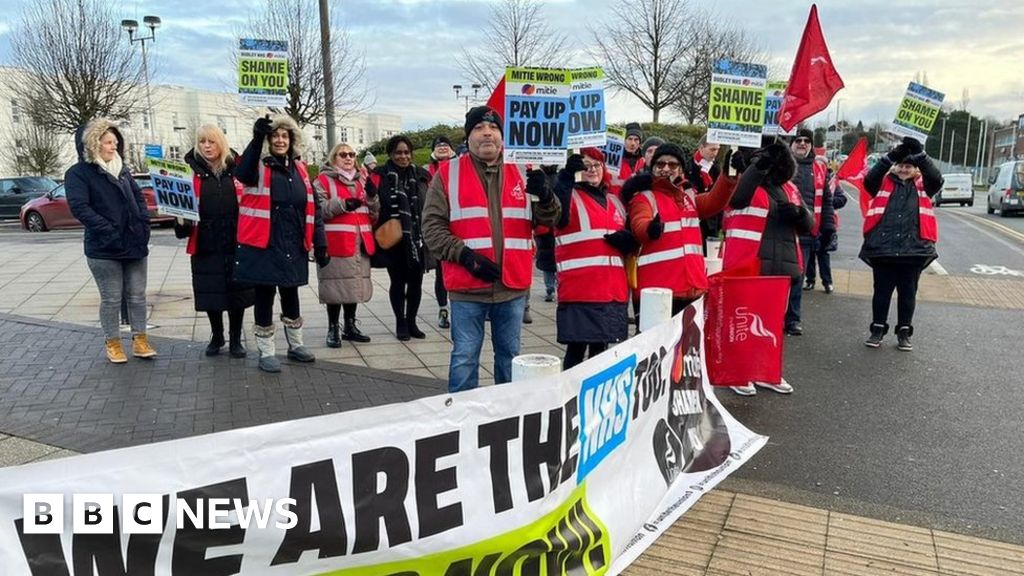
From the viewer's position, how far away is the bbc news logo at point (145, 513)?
66.4 inches

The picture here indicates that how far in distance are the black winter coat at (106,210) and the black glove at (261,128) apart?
1.38 meters

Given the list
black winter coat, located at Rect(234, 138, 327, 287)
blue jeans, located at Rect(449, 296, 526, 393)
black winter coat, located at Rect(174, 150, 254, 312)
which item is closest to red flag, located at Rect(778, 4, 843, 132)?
blue jeans, located at Rect(449, 296, 526, 393)

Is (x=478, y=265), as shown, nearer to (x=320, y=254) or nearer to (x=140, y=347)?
(x=320, y=254)

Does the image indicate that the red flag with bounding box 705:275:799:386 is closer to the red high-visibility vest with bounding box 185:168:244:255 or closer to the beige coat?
the beige coat

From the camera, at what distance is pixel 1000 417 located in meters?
5.01

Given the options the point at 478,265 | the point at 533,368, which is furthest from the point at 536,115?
the point at 533,368

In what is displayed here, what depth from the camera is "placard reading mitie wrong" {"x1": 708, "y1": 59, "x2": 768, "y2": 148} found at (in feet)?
16.4

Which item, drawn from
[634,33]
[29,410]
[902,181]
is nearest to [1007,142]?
[634,33]

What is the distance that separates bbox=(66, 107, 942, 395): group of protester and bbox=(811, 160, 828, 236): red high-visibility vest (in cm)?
16

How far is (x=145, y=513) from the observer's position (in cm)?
180

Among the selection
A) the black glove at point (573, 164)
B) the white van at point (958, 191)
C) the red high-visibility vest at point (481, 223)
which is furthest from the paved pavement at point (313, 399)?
the white van at point (958, 191)

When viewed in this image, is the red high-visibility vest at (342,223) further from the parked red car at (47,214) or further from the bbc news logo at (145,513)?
the parked red car at (47,214)

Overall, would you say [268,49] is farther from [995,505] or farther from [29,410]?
[995,505]

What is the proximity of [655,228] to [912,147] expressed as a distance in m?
3.28
